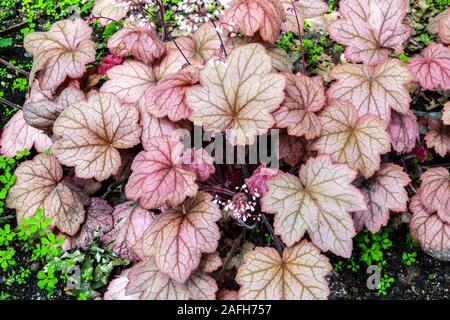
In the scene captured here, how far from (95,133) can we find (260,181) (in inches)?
36.6

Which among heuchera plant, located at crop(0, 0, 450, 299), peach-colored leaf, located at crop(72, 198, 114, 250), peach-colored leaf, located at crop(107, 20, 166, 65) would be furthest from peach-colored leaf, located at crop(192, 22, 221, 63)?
peach-colored leaf, located at crop(72, 198, 114, 250)

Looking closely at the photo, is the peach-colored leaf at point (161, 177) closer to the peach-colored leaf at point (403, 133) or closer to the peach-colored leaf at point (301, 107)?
the peach-colored leaf at point (301, 107)

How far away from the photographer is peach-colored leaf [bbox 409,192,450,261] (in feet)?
8.14

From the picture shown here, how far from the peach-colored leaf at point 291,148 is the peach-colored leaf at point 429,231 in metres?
0.67

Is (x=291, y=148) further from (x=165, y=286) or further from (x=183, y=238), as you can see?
(x=165, y=286)

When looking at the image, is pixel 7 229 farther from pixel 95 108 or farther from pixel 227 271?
pixel 227 271

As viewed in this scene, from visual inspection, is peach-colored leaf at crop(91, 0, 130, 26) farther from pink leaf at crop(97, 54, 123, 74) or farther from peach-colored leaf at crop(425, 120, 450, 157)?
peach-colored leaf at crop(425, 120, 450, 157)

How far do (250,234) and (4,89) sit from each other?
6.75 ft

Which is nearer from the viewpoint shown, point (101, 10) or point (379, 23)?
point (379, 23)

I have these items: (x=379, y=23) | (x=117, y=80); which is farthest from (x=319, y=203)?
(x=117, y=80)

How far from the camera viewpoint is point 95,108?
2.57 m

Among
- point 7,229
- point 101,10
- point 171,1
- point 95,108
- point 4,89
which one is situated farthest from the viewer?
point 171,1

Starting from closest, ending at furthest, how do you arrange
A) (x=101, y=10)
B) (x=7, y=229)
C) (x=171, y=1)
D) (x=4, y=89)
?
(x=7, y=229) → (x=101, y=10) → (x=4, y=89) → (x=171, y=1)

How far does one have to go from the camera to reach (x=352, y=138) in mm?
2439
